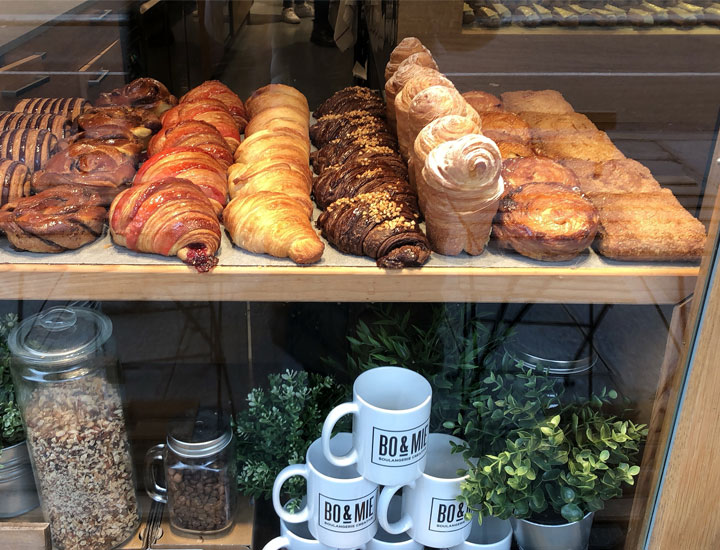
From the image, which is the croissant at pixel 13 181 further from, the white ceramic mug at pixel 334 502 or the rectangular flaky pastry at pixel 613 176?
the rectangular flaky pastry at pixel 613 176

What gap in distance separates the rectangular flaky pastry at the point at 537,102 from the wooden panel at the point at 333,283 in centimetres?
30

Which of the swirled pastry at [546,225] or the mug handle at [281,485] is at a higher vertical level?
the swirled pastry at [546,225]

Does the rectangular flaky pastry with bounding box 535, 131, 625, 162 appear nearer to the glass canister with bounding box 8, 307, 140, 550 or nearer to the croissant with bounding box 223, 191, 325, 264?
the croissant with bounding box 223, 191, 325, 264

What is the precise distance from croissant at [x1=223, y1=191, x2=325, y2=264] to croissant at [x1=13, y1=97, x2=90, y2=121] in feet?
1.18

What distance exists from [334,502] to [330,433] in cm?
11

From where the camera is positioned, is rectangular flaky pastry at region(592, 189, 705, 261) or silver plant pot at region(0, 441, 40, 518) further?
silver plant pot at region(0, 441, 40, 518)

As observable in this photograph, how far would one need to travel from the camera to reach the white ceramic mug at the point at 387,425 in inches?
38.2

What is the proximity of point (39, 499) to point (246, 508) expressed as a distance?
34 cm

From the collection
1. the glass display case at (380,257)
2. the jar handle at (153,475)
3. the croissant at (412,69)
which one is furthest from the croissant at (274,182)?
the jar handle at (153,475)

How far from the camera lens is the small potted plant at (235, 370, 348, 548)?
1.17 m

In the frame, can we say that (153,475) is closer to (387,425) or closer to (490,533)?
(387,425)

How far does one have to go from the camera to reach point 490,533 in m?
1.12

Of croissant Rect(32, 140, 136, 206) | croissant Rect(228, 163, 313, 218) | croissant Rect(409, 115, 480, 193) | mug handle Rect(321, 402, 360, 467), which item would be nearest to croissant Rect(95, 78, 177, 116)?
croissant Rect(32, 140, 136, 206)

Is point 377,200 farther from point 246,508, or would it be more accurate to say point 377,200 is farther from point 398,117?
point 246,508
